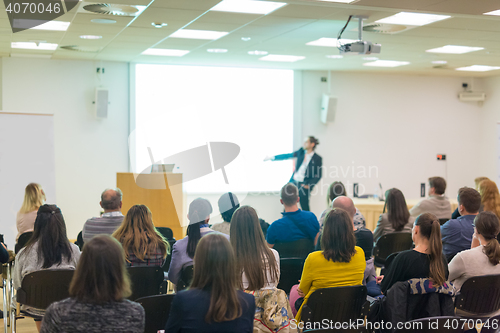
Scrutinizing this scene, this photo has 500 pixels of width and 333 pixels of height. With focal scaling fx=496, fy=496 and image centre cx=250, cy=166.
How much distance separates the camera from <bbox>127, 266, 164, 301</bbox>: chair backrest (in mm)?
3379

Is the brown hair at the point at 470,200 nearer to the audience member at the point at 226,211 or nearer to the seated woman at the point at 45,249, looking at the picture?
the audience member at the point at 226,211

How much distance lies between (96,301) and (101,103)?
737 cm

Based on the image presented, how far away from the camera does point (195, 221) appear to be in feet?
12.3

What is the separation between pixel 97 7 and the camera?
5.26m

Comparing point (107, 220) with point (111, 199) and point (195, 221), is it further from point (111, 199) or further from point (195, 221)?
point (195, 221)

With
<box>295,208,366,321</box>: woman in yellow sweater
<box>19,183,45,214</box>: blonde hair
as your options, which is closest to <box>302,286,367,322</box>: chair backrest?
<box>295,208,366,321</box>: woman in yellow sweater

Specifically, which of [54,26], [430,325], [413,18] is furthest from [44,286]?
[413,18]

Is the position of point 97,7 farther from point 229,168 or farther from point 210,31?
point 229,168

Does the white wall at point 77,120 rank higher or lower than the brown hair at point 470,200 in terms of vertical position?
higher

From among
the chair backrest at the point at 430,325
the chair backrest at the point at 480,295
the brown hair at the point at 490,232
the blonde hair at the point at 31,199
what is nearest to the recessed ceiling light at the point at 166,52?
the blonde hair at the point at 31,199

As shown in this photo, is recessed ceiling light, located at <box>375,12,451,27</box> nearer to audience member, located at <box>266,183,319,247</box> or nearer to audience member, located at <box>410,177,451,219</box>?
audience member, located at <box>410,177,451,219</box>

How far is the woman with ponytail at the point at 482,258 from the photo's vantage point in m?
3.39

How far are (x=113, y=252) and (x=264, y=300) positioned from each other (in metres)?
1.18

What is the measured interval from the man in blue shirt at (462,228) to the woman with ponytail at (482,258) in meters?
0.93
